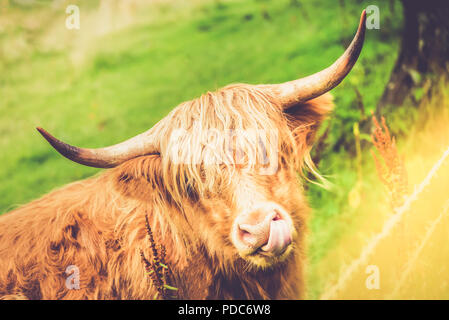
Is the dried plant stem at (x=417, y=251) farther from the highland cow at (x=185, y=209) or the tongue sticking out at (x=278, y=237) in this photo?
the tongue sticking out at (x=278, y=237)

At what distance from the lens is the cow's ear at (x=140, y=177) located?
2.31 metres

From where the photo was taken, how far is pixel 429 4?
3.17m

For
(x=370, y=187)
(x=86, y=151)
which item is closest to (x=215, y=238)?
(x=86, y=151)

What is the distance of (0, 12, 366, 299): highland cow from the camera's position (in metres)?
2.24

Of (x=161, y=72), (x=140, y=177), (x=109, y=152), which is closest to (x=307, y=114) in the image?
(x=140, y=177)

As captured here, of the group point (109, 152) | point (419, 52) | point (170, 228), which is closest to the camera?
point (109, 152)

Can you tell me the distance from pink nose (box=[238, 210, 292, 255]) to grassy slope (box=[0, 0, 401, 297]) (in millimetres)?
1359

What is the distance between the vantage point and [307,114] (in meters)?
2.45

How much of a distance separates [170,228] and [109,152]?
22.0 inches

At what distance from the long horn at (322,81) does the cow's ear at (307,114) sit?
0.31ft

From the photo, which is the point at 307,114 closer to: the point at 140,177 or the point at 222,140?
the point at 222,140

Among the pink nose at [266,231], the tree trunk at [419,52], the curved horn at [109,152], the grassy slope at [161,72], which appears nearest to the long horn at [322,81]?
the pink nose at [266,231]
